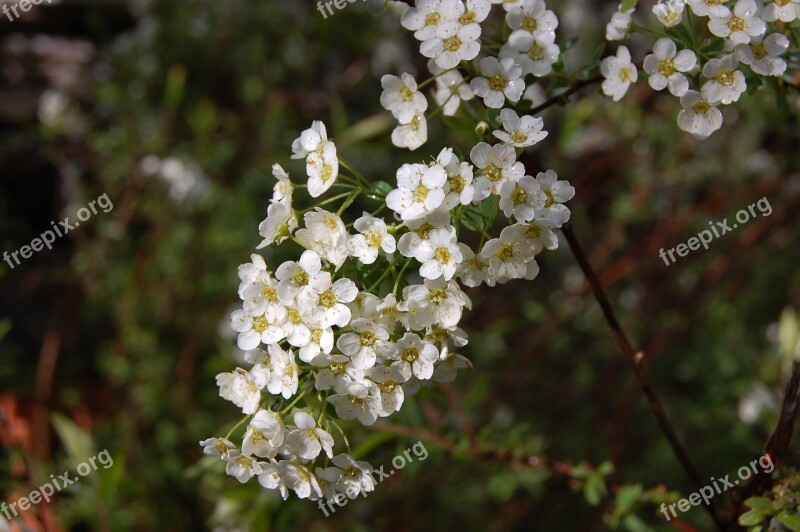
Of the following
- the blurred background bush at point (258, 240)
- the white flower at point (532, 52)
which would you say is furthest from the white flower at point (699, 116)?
the blurred background bush at point (258, 240)

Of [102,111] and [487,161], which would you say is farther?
[102,111]

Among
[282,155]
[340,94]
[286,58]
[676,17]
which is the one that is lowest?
[676,17]

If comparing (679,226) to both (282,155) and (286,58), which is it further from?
(286,58)

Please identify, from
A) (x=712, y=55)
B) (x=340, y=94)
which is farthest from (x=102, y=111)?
(x=712, y=55)

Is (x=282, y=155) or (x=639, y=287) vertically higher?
(x=282, y=155)

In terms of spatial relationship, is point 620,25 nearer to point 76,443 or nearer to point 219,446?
point 219,446

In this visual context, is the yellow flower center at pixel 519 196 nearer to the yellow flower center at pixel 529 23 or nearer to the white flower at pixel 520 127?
the white flower at pixel 520 127

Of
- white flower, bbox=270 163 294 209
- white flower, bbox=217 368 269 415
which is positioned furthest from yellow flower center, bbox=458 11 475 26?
white flower, bbox=217 368 269 415
